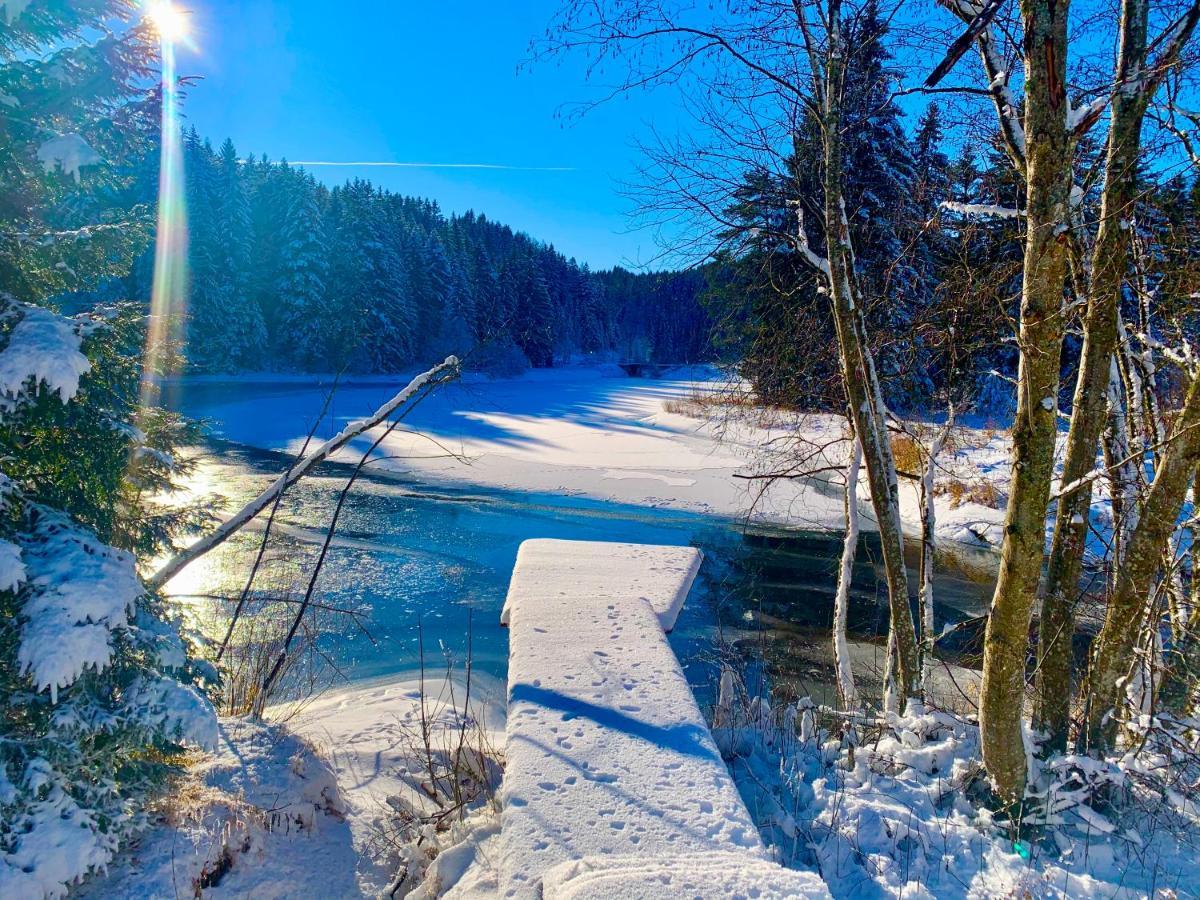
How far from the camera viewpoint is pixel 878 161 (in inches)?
246

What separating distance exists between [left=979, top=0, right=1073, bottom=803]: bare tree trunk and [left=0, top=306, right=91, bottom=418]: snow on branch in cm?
373

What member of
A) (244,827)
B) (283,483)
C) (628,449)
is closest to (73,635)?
(244,827)

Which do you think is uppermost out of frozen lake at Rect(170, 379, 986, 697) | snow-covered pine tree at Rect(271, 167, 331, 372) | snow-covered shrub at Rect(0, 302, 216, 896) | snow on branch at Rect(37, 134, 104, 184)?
snow-covered pine tree at Rect(271, 167, 331, 372)

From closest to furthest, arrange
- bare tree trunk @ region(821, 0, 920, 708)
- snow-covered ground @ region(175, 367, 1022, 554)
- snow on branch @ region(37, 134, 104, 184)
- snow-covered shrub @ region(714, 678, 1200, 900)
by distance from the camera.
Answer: snow-covered shrub @ region(714, 678, 1200, 900), snow on branch @ region(37, 134, 104, 184), bare tree trunk @ region(821, 0, 920, 708), snow-covered ground @ region(175, 367, 1022, 554)

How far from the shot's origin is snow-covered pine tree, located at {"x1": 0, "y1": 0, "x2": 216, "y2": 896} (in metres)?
2.37

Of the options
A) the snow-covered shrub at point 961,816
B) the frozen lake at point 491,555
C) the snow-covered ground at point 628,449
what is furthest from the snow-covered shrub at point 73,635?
the snow-covered shrub at point 961,816

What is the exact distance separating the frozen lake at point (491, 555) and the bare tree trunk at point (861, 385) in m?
0.98

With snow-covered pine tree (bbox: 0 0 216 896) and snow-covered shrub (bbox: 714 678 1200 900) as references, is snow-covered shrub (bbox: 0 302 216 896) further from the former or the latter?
snow-covered shrub (bbox: 714 678 1200 900)

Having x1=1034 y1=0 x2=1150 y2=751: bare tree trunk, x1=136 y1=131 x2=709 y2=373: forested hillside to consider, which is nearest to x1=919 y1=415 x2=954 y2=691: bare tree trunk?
x1=1034 y1=0 x2=1150 y2=751: bare tree trunk

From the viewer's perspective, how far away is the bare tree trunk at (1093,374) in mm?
2904

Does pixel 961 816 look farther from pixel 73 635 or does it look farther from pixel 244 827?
pixel 73 635

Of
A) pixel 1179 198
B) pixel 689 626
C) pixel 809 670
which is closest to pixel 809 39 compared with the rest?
pixel 1179 198

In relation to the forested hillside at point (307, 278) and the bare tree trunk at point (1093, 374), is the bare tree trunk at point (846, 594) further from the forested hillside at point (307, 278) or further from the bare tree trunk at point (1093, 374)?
the forested hillside at point (307, 278)

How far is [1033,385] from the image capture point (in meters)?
2.61
